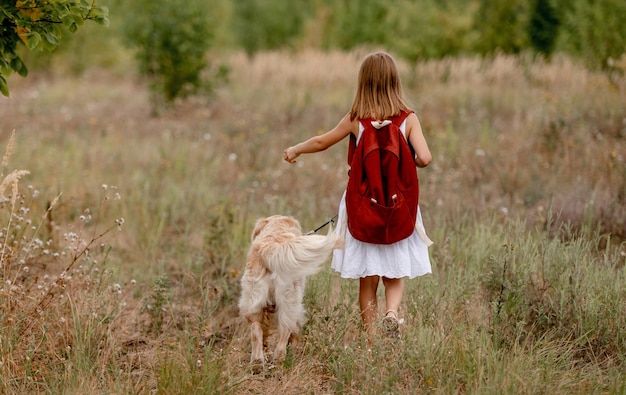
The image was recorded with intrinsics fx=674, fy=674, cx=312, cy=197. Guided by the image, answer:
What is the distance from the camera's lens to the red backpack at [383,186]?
13.9 ft

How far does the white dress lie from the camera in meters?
4.40

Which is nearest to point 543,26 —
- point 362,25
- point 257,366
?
point 362,25

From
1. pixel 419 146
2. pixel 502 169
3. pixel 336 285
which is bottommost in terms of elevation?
pixel 336 285

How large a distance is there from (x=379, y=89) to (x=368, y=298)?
4.68ft

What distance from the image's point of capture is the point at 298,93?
1417 cm

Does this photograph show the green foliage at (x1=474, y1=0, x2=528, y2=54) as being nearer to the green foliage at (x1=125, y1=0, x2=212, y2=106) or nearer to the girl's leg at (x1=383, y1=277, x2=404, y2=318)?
the green foliage at (x1=125, y1=0, x2=212, y2=106)

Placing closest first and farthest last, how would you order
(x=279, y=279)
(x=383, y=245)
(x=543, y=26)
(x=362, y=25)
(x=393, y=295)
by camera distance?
(x=279, y=279) < (x=383, y=245) < (x=393, y=295) < (x=543, y=26) < (x=362, y=25)

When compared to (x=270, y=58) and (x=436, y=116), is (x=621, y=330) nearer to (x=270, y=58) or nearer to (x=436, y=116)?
(x=436, y=116)

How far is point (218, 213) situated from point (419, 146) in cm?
293

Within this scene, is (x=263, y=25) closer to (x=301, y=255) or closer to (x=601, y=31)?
(x=601, y=31)

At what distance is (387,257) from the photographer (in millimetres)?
4438

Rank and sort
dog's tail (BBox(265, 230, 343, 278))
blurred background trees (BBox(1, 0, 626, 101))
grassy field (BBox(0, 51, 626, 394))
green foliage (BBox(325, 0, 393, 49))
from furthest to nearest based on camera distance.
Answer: green foliage (BBox(325, 0, 393, 49)) → blurred background trees (BBox(1, 0, 626, 101)) → dog's tail (BBox(265, 230, 343, 278)) → grassy field (BBox(0, 51, 626, 394))

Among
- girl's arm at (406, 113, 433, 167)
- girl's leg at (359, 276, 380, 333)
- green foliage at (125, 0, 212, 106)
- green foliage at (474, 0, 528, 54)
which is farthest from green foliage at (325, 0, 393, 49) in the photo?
girl's leg at (359, 276, 380, 333)

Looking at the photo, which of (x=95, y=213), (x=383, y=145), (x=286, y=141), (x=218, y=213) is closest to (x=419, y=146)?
(x=383, y=145)
